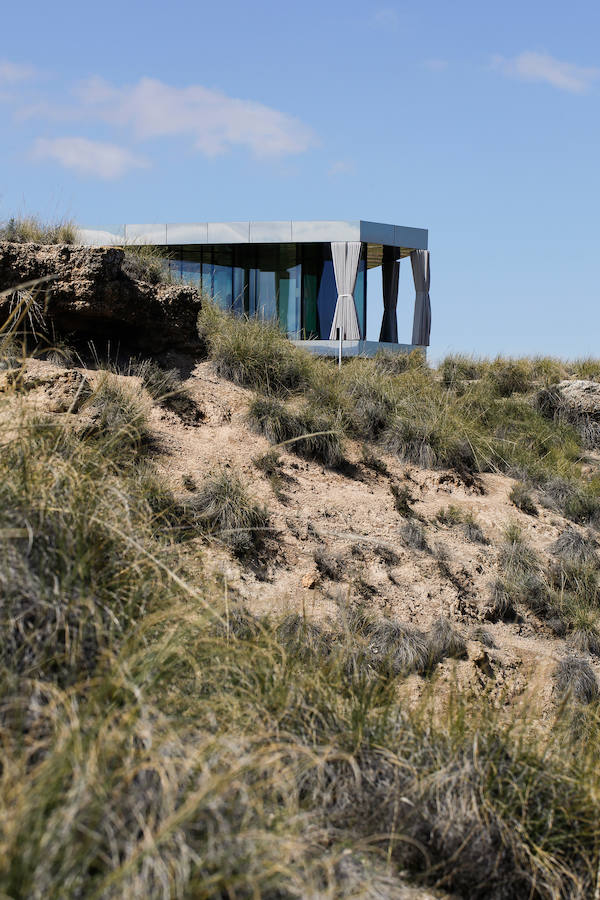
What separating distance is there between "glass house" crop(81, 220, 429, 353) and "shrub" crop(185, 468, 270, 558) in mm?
13947

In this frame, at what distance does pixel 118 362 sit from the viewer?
29.9 ft

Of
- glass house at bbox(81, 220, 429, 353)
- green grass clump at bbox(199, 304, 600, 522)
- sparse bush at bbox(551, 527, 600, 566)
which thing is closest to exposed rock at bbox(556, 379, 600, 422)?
green grass clump at bbox(199, 304, 600, 522)

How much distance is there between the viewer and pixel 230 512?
7.14 m

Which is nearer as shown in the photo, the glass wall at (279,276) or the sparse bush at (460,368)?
the sparse bush at (460,368)

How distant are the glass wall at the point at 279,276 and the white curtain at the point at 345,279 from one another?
→ 4.84ft

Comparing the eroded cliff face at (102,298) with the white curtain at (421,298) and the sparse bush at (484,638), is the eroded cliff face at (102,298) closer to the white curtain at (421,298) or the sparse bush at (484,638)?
the sparse bush at (484,638)

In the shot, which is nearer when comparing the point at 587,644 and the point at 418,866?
the point at 418,866

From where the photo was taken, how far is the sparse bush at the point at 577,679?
21.7ft

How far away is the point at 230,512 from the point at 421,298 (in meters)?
16.0

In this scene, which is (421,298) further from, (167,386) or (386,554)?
(386,554)

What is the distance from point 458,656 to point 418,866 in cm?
438

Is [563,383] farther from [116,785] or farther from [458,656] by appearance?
[116,785]

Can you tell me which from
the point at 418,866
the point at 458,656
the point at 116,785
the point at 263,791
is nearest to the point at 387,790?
the point at 418,866

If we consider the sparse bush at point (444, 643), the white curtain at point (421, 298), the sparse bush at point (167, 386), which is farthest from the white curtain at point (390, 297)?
the sparse bush at point (444, 643)
